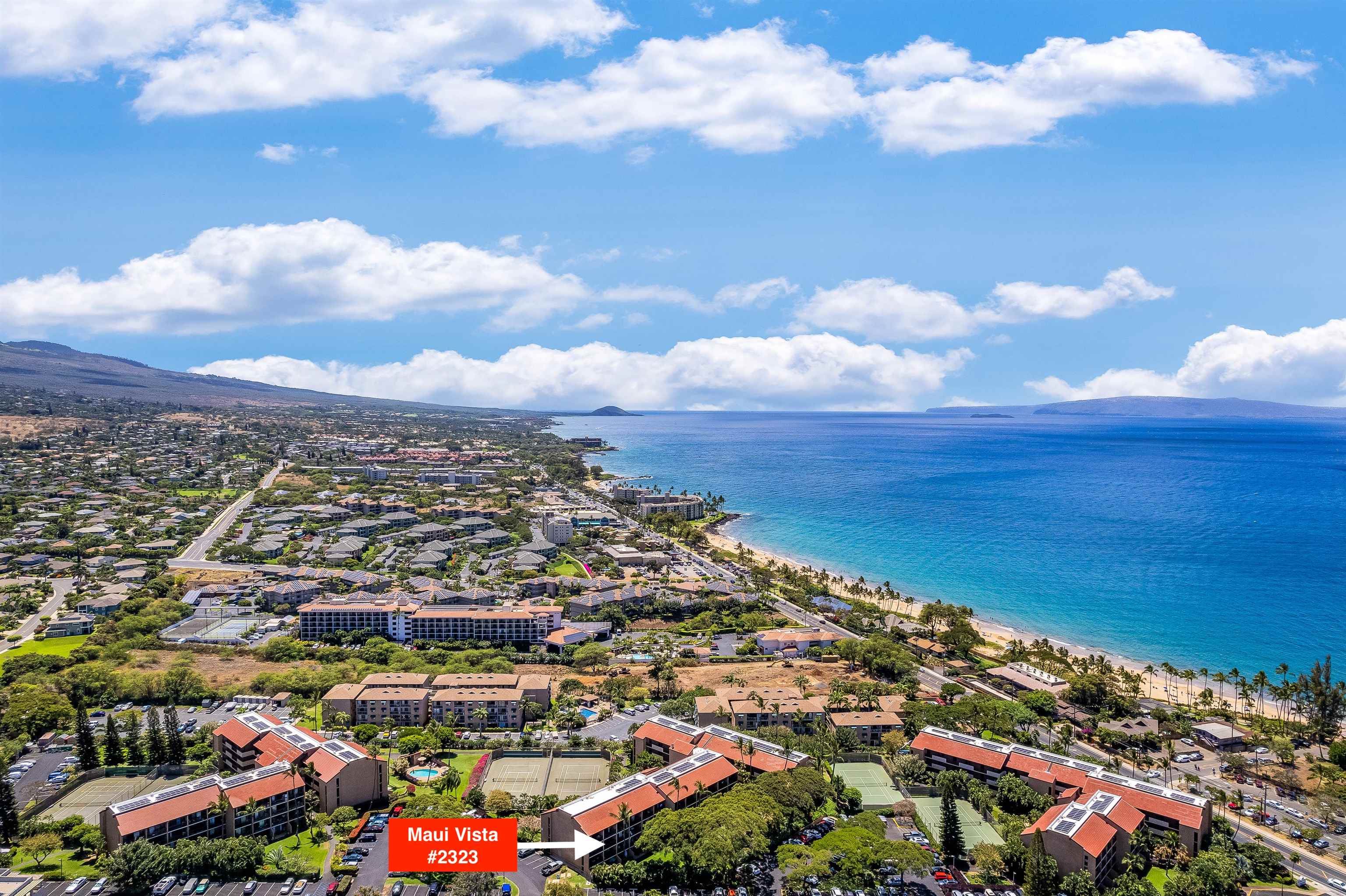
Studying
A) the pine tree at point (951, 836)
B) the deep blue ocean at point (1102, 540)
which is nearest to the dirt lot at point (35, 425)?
the deep blue ocean at point (1102, 540)

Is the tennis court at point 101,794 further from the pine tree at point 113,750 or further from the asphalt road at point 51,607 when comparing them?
the asphalt road at point 51,607

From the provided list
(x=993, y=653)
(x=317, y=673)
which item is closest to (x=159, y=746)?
(x=317, y=673)

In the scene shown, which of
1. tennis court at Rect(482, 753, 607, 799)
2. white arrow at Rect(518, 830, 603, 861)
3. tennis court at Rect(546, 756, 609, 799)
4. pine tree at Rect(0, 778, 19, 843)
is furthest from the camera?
tennis court at Rect(482, 753, 607, 799)

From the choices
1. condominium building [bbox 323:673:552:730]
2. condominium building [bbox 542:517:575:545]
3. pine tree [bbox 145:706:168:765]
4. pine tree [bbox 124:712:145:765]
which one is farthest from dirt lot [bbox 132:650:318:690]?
condominium building [bbox 542:517:575:545]

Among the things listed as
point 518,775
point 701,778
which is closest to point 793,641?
point 701,778

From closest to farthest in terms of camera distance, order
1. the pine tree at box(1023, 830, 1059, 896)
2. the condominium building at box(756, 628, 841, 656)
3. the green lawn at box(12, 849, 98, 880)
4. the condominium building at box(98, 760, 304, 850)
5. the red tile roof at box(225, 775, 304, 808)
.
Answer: the pine tree at box(1023, 830, 1059, 896), the green lawn at box(12, 849, 98, 880), the condominium building at box(98, 760, 304, 850), the red tile roof at box(225, 775, 304, 808), the condominium building at box(756, 628, 841, 656)

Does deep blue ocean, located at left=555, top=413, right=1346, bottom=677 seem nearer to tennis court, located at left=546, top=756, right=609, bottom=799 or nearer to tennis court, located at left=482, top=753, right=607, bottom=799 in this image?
tennis court, located at left=546, top=756, right=609, bottom=799

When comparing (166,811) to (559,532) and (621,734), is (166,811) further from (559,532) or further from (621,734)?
(559,532)

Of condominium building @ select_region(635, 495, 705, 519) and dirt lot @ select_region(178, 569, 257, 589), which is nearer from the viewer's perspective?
dirt lot @ select_region(178, 569, 257, 589)
